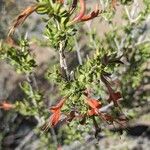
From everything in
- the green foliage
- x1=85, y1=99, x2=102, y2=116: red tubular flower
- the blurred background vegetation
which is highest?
the green foliage

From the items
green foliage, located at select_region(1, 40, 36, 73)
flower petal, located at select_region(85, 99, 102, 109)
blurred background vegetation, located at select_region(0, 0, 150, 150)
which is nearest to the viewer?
flower petal, located at select_region(85, 99, 102, 109)

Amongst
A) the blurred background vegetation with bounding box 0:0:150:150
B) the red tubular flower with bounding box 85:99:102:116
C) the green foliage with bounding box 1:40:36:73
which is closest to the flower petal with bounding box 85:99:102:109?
the red tubular flower with bounding box 85:99:102:116

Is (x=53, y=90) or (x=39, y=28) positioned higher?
(x=39, y=28)

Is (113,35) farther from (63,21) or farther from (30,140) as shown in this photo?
(63,21)

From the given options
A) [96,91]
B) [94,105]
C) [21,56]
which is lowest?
[96,91]

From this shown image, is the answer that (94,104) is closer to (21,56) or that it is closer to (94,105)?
(94,105)

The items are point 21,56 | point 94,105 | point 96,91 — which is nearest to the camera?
point 94,105

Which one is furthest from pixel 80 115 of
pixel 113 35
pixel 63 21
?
pixel 113 35

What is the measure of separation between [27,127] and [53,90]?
2170 millimetres

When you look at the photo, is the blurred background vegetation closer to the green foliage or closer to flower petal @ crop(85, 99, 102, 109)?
the green foliage

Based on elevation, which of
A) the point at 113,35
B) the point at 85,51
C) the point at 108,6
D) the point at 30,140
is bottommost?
the point at 30,140

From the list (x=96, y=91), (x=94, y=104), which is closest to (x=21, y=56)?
(x=96, y=91)

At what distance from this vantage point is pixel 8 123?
1322 centimetres

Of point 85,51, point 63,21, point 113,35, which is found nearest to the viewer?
point 63,21
